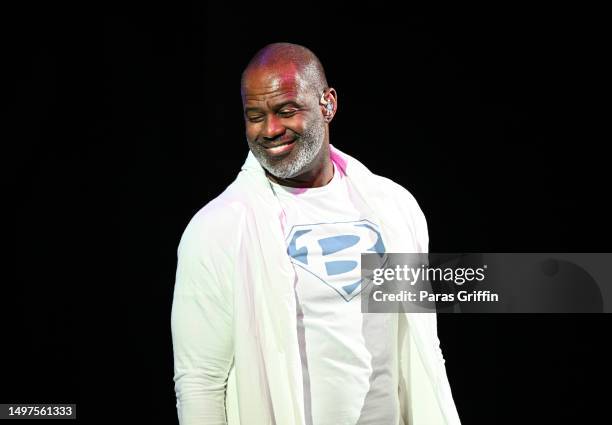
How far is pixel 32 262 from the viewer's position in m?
2.27

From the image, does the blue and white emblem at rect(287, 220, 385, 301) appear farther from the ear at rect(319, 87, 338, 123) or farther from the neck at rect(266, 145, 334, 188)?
the ear at rect(319, 87, 338, 123)

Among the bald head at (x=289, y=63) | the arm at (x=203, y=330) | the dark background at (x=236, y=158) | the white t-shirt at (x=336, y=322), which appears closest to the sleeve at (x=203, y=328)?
the arm at (x=203, y=330)

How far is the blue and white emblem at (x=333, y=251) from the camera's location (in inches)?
74.4

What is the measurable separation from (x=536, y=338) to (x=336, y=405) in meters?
1.15

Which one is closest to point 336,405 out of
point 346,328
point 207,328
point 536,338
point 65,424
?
point 346,328

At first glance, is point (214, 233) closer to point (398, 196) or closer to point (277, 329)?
point (277, 329)

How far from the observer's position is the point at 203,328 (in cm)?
175

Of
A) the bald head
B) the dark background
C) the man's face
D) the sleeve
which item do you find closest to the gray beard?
the man's face

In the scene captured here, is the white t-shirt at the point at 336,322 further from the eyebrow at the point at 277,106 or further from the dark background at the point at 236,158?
the dark background at the point at 236,158

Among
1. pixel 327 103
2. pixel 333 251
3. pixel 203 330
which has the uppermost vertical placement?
pixel 327 103

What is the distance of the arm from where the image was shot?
1.73 m

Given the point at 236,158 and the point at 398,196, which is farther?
the point at 236,158

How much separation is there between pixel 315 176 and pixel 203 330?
1.65 ft

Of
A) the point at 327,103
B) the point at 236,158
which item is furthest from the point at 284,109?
the point at 236,158
